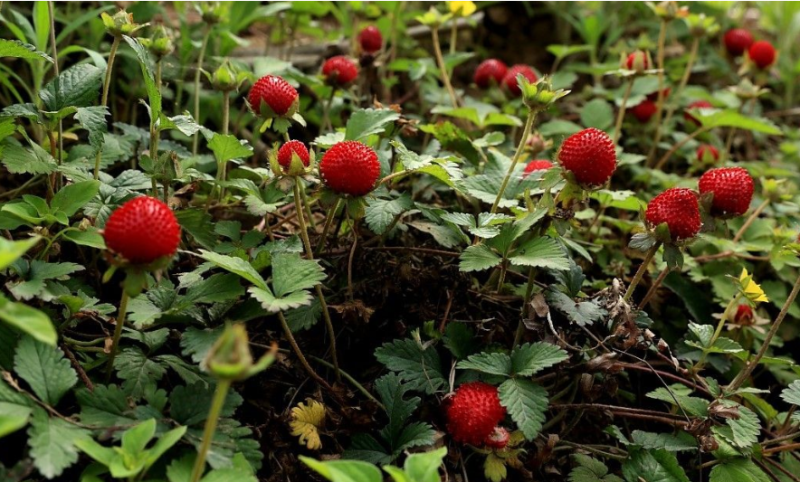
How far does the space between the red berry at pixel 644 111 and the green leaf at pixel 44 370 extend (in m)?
2.35

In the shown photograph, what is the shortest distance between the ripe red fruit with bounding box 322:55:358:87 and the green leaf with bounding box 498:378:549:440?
118 centimetres

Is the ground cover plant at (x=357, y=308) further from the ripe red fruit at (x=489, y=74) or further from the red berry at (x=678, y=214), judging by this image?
the ripe red fruit at (x=489, y=74)

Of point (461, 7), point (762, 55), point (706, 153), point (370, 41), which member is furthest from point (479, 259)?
point (762, 55)

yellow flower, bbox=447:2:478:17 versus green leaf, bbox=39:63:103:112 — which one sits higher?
yellow flower, bbox=447:2:478:17

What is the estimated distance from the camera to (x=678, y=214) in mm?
1536

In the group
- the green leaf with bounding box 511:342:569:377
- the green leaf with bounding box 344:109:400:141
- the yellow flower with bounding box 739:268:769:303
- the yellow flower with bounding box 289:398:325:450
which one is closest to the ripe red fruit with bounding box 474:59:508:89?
the green leaf with bounding box 344:109:400:141

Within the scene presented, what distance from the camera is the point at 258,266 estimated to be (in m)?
1.57

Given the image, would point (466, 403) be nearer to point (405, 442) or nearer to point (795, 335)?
point (405, 442)

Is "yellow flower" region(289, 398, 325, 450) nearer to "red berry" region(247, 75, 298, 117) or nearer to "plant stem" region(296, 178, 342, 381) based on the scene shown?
"plant stem" region(296, 178, 342, 381)

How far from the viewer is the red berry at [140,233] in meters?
1.17

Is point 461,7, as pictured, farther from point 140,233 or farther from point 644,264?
point 140,233

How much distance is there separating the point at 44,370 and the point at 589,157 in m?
1.15

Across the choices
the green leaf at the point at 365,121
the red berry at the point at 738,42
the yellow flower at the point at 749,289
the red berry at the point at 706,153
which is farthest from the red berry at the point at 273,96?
the red berry at the point at 738,42

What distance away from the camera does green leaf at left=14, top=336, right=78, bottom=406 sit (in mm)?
1238
